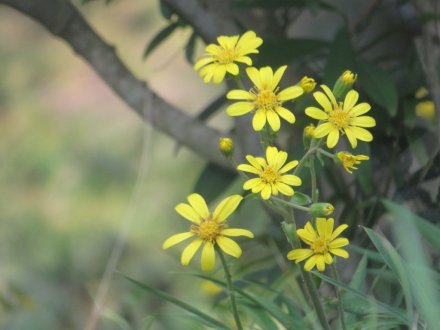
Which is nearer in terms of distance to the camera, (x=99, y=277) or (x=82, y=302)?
(x=82, y=302)

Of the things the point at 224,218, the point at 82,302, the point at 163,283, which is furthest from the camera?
the point at 163,283

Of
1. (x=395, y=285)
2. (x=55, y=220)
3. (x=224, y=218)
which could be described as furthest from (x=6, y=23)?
(x=224, y=218)

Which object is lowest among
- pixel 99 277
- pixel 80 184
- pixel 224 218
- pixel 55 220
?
pixel 224 218

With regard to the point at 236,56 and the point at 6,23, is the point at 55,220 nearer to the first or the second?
the point at 6,23

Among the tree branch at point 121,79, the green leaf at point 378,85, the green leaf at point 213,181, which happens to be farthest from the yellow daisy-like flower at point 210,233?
the green leaf at point 213,181

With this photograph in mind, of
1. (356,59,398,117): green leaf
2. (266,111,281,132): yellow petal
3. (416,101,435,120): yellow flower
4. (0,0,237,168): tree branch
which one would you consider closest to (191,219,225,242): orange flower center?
(266,111,281,132): yellow petal

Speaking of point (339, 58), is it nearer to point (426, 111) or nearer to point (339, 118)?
point (426, 111)

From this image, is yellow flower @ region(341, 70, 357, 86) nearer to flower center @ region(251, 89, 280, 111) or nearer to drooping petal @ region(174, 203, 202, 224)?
flower center @ region(251, 89, 280, 111)
